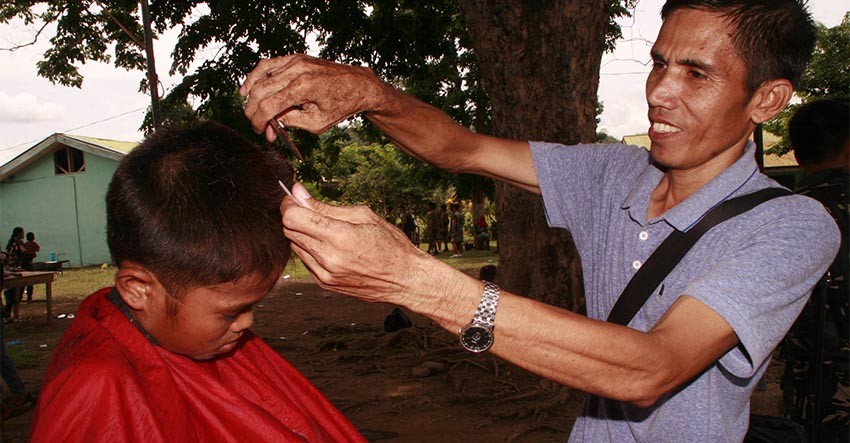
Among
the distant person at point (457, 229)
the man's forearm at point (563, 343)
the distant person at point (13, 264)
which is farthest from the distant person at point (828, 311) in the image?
the distant person at point (457, 229)

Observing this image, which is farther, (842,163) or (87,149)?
(87,149)

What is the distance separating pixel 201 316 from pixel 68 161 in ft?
80.9

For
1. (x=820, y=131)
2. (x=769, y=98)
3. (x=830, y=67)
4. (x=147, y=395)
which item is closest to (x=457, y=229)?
(x=830, y=67)

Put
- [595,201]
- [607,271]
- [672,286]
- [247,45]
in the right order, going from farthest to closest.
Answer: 1. [247,45]
2. [595,201]
3. [607,271]
4. [672,286]

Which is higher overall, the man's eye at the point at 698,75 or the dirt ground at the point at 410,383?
the man's eye at the point at 698,75

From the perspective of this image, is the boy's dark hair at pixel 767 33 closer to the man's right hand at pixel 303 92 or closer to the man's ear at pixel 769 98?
the man's ear at pixel 769 98

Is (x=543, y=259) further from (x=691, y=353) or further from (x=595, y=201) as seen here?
(x=691, y=353)

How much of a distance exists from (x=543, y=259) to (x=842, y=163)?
95.1 inches

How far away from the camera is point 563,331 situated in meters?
1.31

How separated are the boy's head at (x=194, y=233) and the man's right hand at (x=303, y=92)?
0.12m

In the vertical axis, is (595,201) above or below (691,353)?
above

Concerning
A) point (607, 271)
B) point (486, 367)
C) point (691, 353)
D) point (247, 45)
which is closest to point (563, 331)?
point (691, 353)

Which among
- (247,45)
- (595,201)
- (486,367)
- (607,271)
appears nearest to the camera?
(607,271)

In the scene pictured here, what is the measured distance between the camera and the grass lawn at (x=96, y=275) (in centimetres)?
1407
